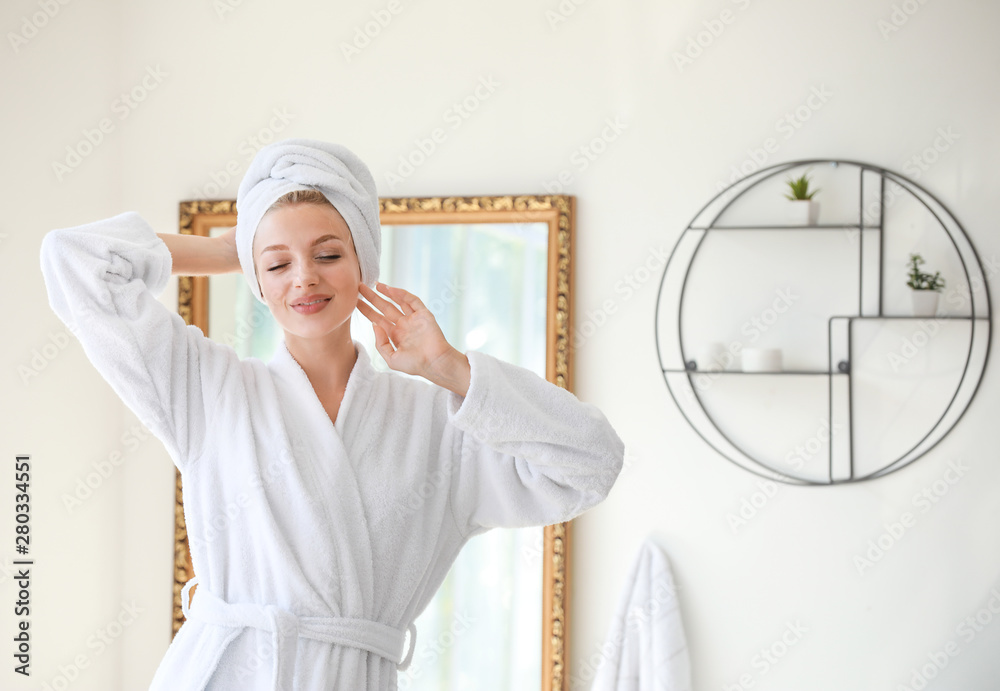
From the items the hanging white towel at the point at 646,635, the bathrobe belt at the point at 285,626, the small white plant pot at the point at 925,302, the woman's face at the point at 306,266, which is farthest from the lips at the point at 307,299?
the small white plant pot at the point at 925,302

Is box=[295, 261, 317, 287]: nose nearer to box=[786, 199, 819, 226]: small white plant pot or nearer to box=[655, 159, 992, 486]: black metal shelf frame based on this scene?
box=[655, 159, 992, 486]: black metal shelf frame

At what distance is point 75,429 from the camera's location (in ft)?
6.83

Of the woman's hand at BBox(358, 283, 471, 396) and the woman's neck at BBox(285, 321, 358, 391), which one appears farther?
the woman's neck at BBox(285, 321, 358, 391)

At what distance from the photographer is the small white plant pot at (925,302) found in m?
1.95

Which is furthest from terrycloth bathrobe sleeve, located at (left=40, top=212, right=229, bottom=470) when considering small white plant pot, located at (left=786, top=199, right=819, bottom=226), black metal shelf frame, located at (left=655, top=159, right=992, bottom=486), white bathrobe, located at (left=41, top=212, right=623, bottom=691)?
small white plant pot, located at (left=786, top=199, right=819, bottom=226)

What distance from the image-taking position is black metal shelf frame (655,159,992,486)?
1993mm

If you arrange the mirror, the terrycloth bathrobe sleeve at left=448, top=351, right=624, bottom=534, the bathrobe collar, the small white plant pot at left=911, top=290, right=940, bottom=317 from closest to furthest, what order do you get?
the terrycloth bathrobe sleeve at left=448, top=351, right=624, bottom=534 < the bathrobe collar < the small white plant pot at left=911, top=290, right=940, bottom=317 < the mirror

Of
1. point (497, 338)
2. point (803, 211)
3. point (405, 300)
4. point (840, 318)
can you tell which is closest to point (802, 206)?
point (803, 211)

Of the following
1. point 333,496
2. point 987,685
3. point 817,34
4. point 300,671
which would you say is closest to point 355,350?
point 333,496

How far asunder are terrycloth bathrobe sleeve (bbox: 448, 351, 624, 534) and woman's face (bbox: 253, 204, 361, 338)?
18 cm

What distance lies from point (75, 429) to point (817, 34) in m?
2.07

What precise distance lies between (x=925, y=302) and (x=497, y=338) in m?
1.02

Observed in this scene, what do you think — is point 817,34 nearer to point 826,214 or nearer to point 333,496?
point 826,214

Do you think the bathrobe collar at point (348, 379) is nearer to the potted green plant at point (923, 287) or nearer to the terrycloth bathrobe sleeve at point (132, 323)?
the terrycloth bathrobe sleeve at point (132, 323)
